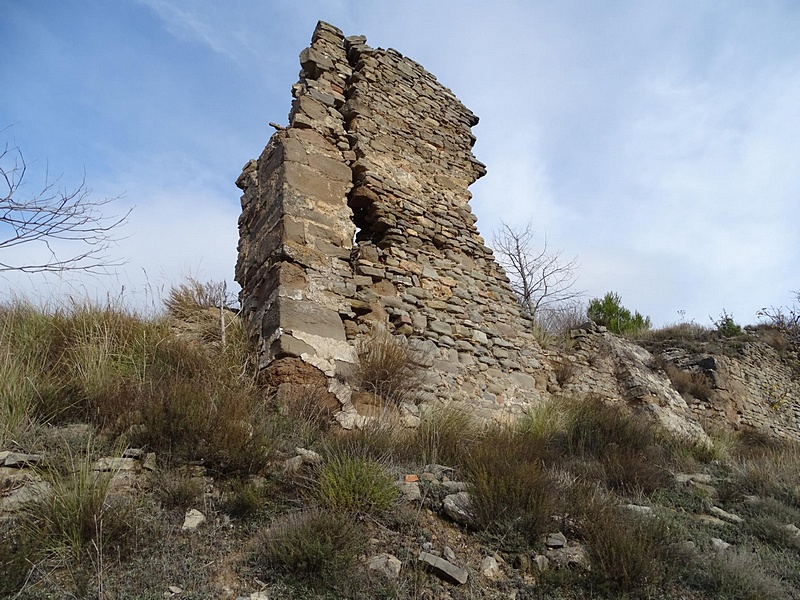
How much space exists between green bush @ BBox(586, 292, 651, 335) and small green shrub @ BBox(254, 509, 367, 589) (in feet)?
45.0

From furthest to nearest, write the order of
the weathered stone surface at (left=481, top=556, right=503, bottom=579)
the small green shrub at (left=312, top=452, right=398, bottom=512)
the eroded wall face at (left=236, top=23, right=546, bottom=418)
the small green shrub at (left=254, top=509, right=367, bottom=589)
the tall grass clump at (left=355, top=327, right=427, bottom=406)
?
the eroded wall face at (left=236, top=23, right=546, bottom=418) → the tall grass clump at (left=355, top=327, right=427, bottom=406) → the small green shrub at (left=312, top=452, right=398, bottom=512) → the weathered stone surface at (left=481, top=556, right=503, bottom=579) → the small green shrub at (left=254, top=509, right=367, bottom=589)

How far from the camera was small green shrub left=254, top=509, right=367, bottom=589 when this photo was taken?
244 centimetres

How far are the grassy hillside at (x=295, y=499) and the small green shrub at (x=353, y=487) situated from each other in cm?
1

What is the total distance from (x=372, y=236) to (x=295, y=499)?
384 centimetres

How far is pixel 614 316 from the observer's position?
15.9 m

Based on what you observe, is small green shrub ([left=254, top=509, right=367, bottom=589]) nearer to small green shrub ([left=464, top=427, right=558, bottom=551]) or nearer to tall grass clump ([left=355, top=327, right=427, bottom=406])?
small green shrub ([left=464, top=427, right=558, bottom=551])

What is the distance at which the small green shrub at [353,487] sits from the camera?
292cm

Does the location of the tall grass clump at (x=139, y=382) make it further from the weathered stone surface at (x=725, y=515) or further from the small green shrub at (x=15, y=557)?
the weathered stone surface at (x=725, y=515)

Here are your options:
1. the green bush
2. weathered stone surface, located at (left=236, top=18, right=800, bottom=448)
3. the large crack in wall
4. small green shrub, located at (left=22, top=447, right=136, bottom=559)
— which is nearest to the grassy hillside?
small green shrub, located at (left=22, top=447, right=136, bottom=559)

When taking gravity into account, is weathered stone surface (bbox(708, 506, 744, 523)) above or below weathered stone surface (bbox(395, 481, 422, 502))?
below

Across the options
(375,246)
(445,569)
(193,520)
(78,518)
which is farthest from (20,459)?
(375,246)

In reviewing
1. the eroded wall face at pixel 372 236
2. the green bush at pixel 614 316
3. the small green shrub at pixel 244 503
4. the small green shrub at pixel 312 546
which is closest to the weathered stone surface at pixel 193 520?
the small green shrub at pixel 244 503

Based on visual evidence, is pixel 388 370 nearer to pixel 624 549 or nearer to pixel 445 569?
pixel 445 569

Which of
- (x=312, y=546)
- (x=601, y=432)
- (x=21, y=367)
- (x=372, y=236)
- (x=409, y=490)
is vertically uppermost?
(x=372, y=236)
